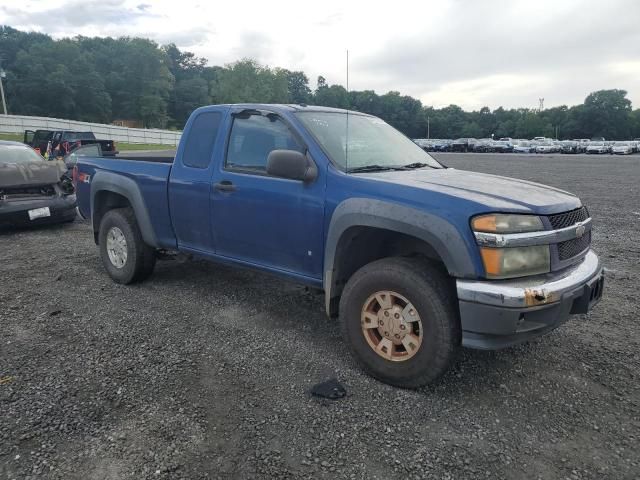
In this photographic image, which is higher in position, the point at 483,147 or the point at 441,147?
the point at 441,147

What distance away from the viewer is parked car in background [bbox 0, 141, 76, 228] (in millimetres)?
7848

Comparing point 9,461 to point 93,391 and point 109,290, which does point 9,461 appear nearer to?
point 93,391

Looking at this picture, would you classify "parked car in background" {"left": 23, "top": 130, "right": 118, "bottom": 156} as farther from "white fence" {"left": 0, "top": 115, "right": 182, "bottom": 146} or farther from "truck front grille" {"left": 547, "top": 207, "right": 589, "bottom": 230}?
"white fence" {"left": 0, "top": 115, "right": 182, "bottom": 146}

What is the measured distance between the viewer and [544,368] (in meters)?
3.58

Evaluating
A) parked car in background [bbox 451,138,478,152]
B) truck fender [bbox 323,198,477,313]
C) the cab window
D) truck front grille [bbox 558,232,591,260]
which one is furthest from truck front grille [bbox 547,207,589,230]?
parked car in background [bbox 451,138,478,152]

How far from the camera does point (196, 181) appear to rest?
450cm

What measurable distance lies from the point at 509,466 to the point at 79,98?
300 ft

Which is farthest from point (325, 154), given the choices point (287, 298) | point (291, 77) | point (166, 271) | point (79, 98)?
point (291, 77)

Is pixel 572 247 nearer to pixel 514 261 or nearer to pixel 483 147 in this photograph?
pixel 514 261

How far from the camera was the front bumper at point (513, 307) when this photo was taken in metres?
2.83

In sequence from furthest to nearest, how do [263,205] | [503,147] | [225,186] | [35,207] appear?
1. [503,147]
2. [35,207]
3. [225,186]
4. [263,205]

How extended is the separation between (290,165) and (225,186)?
908mm

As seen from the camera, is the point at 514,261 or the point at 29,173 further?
the point at 29,173

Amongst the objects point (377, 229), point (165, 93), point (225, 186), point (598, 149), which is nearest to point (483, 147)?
point (598, 149)
